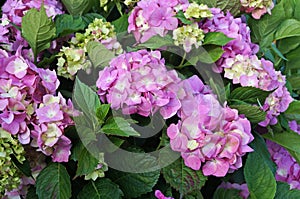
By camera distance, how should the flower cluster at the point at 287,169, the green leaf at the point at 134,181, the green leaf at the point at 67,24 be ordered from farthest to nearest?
the flower cluster at the point at 287,169 → the green leaf at the point at 67,24 → the green leaf at the point at 134,181

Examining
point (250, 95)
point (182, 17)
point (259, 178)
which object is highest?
point (182, 17)

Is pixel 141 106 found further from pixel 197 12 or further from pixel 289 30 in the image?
pixel 289 30

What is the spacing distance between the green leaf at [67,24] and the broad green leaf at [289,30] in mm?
464

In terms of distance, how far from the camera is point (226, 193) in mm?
1030

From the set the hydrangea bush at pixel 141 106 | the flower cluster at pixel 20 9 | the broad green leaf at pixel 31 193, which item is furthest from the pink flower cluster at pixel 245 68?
the broad green leaf at pixel 31 193

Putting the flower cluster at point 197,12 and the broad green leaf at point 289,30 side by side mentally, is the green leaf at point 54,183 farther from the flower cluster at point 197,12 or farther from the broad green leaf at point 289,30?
the broad green leaf at point 289,30

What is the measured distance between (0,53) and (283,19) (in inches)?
27.2

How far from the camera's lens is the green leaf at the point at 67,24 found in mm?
1038

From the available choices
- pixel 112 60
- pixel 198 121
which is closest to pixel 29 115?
pixel 112 60

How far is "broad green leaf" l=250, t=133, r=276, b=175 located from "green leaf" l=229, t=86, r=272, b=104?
0.28 ft

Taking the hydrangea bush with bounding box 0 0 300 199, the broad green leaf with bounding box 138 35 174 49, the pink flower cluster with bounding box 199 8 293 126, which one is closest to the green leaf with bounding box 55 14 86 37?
the hydrangea bush with bounding box 0 0 300 199

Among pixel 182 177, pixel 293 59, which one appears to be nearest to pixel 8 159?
pixel 182 177

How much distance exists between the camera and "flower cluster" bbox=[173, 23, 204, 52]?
1.00 meters

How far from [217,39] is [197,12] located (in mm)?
64
